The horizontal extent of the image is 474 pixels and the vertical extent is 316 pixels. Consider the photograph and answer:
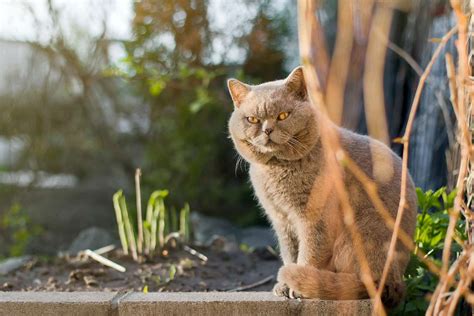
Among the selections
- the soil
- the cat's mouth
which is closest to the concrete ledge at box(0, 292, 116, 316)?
the soil

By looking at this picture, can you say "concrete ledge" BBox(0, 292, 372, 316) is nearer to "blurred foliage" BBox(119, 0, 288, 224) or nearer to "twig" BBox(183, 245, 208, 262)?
"twig" BBox(183, 245, 208, 262)

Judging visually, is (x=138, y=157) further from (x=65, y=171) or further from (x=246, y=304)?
(x=246, y=304)

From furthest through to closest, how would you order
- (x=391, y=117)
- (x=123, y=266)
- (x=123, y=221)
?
(x=391, y=117) → (x=123, y=221) → (x=123, y=266)

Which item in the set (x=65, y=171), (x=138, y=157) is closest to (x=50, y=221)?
(x=65, y=171)

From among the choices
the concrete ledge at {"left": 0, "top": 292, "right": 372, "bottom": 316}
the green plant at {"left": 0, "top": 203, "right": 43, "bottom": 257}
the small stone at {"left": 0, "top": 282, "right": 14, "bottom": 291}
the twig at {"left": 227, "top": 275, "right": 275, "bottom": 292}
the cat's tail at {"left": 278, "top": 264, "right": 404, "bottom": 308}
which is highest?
the cat's tail at {"left": 278, "top": 264, "right": 404, "bottom": 308}

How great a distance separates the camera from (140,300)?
6.53 feet

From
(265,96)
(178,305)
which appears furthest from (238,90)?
(178,305)

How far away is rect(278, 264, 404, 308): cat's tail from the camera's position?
1918mm

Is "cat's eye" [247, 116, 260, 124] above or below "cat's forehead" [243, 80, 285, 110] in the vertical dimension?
below

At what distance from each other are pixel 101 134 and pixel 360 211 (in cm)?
413

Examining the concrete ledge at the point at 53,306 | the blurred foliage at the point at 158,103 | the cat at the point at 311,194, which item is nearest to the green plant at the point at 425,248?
the cat at the point at 311,194

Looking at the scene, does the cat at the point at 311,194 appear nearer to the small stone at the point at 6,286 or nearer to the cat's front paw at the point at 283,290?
the cat's front paw at the point at 283,290

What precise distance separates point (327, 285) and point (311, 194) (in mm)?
341

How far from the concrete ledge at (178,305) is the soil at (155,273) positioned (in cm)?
53
